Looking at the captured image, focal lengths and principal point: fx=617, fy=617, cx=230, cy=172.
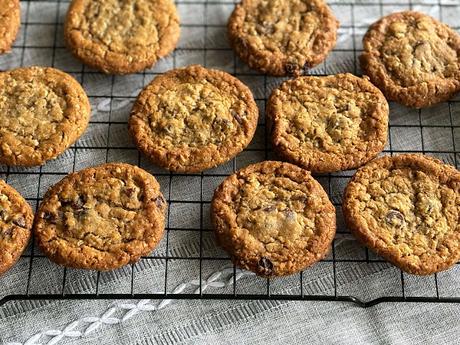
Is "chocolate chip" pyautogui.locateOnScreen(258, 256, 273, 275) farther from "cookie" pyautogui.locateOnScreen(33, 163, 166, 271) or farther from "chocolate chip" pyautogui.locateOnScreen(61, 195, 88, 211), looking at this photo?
"chocolate chip" pyautogui.locateOnScreen(61, 195, 88, 211)

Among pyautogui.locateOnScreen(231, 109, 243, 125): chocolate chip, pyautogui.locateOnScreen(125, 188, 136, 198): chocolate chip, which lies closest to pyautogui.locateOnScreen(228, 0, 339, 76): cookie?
pyautogui.locateOnScreen(231, 109, 243, 125): chocolate chip

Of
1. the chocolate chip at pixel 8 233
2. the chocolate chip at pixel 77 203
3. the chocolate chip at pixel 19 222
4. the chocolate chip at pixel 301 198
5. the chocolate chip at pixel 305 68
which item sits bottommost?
the chocolate chip at pixel 8 233

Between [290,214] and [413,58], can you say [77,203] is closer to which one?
[290,214]

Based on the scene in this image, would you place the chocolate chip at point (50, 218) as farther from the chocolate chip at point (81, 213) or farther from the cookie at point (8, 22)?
the cookie at point (8, 22)

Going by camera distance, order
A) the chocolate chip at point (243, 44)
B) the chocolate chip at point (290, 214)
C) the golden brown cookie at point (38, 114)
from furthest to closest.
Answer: the chocolate chip at point (243, 44) → the golden brown cookie at point (38, 114) → the chocolate chip at point (290, 214)

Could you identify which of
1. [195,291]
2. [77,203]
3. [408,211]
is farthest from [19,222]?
[408,211]

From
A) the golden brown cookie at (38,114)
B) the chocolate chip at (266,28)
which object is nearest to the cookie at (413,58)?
the chocolate chip at (266,28)

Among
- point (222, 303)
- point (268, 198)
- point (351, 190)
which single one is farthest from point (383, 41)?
point (222, 303)
